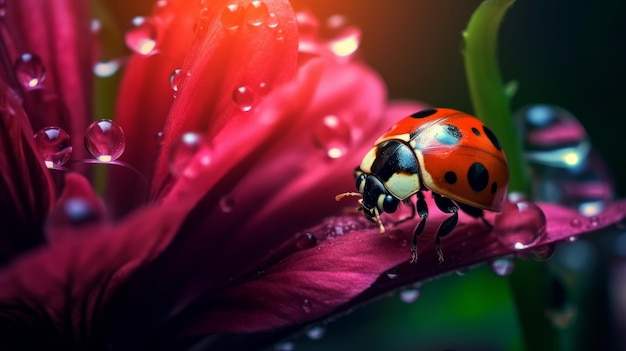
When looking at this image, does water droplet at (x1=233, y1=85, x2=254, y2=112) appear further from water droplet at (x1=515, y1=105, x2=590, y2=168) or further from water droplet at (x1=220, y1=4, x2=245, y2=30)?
water droplet at (x1=515, y1=105, x2=590, y2=168)

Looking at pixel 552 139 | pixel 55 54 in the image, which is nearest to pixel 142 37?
pixel 55 54

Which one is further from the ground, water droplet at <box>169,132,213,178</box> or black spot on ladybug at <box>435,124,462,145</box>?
water droplet at <box>169,132,213,178</box>

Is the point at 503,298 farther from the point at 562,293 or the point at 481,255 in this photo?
the point at 481,255

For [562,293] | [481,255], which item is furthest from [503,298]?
[481,255]

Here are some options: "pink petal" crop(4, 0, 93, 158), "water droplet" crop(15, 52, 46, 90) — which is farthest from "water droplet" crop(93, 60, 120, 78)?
"water droplet" crop(15, 52, 46, 90)

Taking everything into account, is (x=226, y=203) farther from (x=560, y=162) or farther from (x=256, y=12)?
(x=560, y=162)
